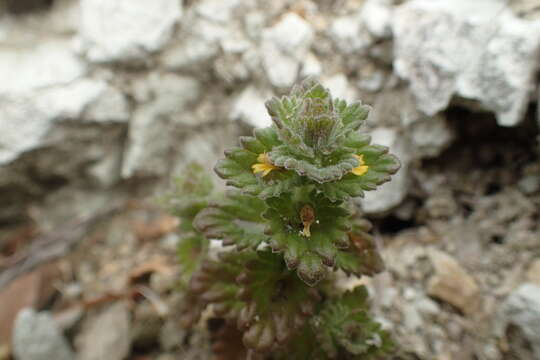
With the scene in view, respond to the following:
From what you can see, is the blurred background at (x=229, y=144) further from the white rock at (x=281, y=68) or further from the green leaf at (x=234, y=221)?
the green leaf at (x=234, y=221)

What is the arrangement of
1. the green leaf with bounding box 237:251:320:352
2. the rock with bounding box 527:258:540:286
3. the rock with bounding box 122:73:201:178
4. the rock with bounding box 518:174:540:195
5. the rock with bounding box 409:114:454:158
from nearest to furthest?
the green leaf with bounding box 237:251:320:352 < the rock with bounding box 527:258:540:286 < the rock with bounding box 518:174:540:195 < the rock with bounding box 409:114:454:158 < the rock with bounding box 122:73:201:178

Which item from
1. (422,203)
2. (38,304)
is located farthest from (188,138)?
(422,203)

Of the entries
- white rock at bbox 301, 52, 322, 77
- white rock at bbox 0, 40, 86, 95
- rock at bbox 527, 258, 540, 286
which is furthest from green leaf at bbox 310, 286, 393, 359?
white rock at bbox 0, 40, 86, 95

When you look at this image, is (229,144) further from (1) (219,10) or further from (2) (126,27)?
(2) (126,27)

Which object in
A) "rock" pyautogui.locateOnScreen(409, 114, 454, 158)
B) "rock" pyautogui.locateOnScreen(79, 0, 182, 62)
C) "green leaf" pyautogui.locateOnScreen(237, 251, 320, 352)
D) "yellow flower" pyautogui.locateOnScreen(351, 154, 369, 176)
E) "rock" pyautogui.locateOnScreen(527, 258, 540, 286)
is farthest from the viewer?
"rock" pyautogui.locateOnScreen(79, 0, 182, 62)

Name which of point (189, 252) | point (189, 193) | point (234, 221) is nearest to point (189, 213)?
point (189, 193)

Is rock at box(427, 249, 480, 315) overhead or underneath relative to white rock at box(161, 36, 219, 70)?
→ underneath

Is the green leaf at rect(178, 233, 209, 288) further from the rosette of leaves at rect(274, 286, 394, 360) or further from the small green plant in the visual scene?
the rosette of leaves at rect(274, 286, 394, 360)
